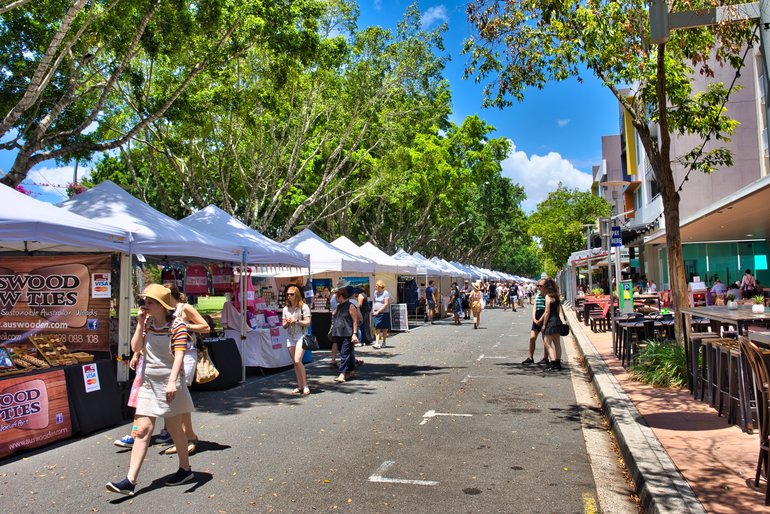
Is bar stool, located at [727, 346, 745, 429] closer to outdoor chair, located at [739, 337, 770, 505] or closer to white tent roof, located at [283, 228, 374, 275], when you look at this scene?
outdoor chair, located at [739, 337, 770, 505]

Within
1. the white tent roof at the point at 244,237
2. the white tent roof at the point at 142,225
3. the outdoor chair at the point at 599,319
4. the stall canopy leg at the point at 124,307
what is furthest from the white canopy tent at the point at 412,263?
the stall canopy leg at the point at 124,307

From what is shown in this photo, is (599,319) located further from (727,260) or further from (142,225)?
(727,260)

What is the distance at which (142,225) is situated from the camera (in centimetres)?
916

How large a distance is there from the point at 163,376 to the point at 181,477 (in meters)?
→ 0.87

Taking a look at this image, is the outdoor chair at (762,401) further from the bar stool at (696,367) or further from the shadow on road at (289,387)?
the shadow on road at (289,387)

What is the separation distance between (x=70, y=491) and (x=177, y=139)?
16405 millimetres

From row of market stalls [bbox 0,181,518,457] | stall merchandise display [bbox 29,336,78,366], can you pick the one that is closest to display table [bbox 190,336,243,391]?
row of market stalls [bbox 0,181,518,457]

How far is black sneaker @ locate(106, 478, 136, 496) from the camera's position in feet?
15.9

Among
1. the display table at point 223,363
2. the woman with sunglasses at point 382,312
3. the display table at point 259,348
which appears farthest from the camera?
the woman with sunglasses at point 382,312

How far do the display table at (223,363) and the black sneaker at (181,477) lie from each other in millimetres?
4621

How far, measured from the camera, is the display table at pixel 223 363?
32.5 ft

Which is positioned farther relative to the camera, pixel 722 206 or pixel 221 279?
pixel 722 206

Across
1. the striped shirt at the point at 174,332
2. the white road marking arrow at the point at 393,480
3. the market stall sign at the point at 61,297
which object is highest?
the market stall sign at the point at 61,297

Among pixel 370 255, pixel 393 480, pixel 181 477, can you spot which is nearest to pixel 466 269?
pixel 370 255
